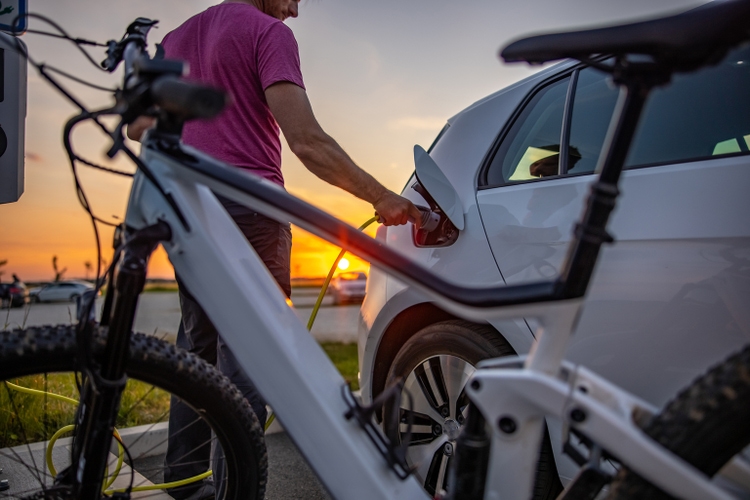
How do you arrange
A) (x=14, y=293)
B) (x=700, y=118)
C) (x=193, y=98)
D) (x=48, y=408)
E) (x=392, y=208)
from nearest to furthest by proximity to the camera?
(x=193, y=98) < (x=700, y=118) < (x=392, y=208) < (x=14, y=293) < (x=48, y=408)

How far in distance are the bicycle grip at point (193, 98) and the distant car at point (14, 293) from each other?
1.12m

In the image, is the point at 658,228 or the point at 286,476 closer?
the point at 658,228

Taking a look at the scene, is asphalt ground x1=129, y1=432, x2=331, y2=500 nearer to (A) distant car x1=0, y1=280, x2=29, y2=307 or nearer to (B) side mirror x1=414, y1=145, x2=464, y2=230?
(A) distant car x1=0, y1=280, x2=29, y2=307

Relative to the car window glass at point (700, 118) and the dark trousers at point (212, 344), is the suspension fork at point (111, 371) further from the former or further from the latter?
the car window glass at point (700, 118)

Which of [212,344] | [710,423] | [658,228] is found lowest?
[212,344]

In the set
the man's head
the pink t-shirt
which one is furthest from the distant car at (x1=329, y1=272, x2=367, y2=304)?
the pink t-shirt

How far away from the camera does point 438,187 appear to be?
190 centimetres

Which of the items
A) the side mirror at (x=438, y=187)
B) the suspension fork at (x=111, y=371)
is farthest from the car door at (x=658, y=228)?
the suspension fork at (x=111, y=371)

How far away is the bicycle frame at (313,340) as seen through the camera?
1043 millimetres

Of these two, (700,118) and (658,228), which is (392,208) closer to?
(658,228)

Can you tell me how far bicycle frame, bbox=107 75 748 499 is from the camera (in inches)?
41.1

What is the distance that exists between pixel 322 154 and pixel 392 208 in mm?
308

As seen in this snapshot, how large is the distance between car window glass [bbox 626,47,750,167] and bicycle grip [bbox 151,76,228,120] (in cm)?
122

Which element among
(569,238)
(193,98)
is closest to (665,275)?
(569,238)
